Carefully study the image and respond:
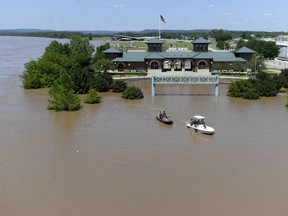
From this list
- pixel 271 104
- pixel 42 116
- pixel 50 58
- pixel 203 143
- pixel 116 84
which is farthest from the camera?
pixel 50 58

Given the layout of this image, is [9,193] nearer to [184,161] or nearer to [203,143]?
[184,161]

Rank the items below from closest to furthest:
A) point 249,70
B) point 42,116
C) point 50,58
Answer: point 42,116 → point 50,58 → point 249,70

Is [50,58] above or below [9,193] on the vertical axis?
above

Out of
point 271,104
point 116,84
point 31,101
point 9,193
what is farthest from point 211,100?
point 9,193

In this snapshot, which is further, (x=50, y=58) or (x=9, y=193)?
(x=50, y=58)

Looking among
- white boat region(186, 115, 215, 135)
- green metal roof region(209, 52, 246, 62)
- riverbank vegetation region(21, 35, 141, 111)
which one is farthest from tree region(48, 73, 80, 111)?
green metal roof region(209, 52, 246, 62)

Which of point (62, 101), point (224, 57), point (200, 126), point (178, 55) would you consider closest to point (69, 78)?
point (62, 101)

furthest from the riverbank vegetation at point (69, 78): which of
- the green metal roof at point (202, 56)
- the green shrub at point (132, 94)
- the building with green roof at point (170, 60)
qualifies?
the green metal roof at point (202, 56)

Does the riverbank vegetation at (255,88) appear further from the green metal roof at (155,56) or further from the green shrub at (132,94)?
the green metal roof at (155,56)
